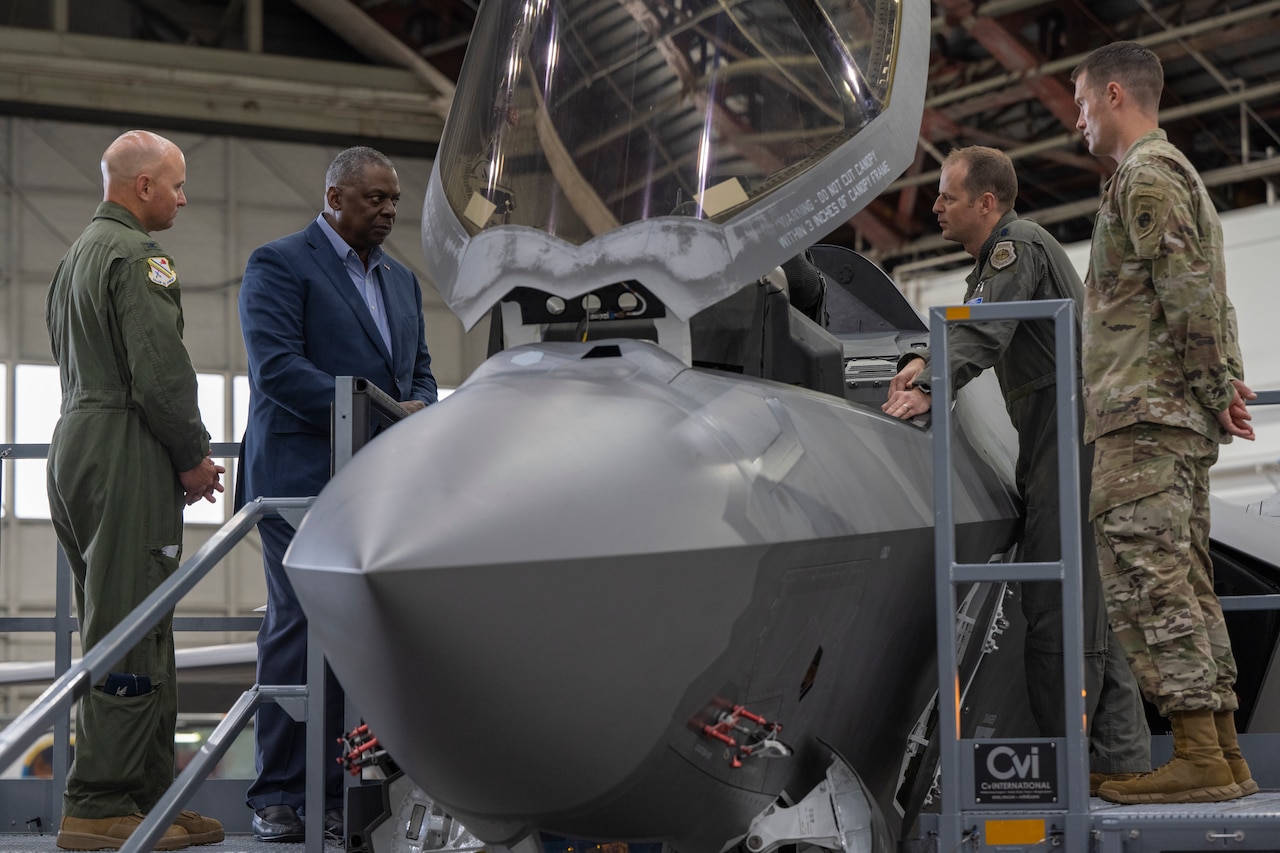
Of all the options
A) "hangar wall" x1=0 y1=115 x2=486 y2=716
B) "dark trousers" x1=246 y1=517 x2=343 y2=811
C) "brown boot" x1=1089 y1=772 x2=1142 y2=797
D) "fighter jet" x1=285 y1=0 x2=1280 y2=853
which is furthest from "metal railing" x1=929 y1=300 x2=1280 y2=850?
"hangar wall" x1=0 y1=115 x2=486 y2=716

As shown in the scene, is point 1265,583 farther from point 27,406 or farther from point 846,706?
point 27,406

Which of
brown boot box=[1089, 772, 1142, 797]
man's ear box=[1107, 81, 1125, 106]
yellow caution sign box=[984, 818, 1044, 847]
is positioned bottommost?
brown boot box=[1089, 772, 1142, 797]

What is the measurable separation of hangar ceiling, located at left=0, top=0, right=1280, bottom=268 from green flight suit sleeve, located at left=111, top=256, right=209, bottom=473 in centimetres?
1263

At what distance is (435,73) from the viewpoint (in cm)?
1886

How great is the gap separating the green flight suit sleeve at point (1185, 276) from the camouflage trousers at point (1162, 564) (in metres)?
0.18

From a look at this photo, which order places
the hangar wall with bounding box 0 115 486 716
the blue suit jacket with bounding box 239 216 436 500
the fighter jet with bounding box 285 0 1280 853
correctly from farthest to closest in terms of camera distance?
the hangar wall with bounding box 0 115 486 716
the blue suit jacket with bounding box 239 216 436 500
the fighter jet with bounding box 285 0 1280 853

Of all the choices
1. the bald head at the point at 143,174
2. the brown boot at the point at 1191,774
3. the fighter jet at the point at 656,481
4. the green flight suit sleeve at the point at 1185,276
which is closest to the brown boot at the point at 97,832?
the fighter jet at the point at 656,481

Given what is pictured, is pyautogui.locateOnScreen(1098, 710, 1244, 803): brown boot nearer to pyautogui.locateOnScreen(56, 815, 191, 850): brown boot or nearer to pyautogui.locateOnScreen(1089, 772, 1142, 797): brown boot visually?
pyautogui.locateOnScreen(1089, 772, 1142, 797): brown boot

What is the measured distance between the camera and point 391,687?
8.64ft

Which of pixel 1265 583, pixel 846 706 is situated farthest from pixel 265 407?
pixel 1265 583

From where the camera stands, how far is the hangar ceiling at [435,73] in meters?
16.6

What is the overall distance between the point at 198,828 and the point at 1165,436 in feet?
10.9

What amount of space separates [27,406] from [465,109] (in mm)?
16147

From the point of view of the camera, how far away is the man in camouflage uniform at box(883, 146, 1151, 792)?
14.3ft
